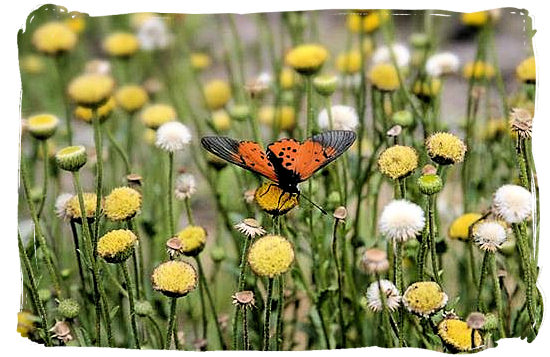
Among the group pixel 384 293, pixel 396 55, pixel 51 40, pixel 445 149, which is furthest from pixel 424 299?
pixel 51 40

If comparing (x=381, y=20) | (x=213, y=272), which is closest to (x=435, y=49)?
(x=381, y=20)

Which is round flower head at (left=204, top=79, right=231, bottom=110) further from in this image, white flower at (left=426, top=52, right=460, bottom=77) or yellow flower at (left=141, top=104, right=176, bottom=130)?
white flower at (left=426, top=52, right=460, bottom=77)

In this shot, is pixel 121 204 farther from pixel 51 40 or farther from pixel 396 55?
pixel 396 55

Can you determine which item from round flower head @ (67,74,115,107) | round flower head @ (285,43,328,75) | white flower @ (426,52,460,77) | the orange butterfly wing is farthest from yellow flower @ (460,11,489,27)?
round flower head @ (67,74,115,107)

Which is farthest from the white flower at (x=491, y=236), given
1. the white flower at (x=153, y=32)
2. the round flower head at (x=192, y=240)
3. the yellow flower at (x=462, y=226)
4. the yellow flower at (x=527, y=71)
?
the white flower at (x=153, y=32)

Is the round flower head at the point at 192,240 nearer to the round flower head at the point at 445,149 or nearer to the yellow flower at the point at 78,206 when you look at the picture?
the yellow flower at the point at 78,206

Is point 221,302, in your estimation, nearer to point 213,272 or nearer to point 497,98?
point 213,272

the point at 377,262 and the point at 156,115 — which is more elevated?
the point at 156,115

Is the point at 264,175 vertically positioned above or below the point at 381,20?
below
